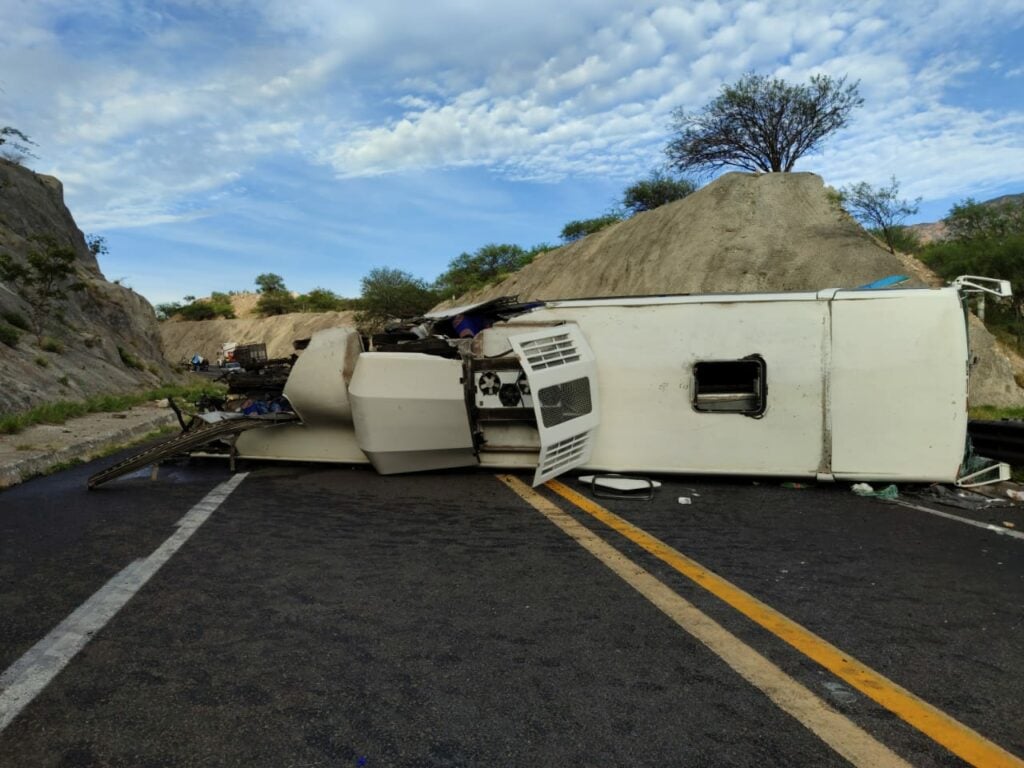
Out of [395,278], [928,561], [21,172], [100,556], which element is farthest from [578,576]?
[395,278]

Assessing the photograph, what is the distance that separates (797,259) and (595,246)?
9180mm

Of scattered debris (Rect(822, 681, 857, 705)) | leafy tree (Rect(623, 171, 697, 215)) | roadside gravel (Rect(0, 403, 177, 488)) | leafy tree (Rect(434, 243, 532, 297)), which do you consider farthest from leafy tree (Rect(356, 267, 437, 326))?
scattered debris (Rect(822, 681, 857, 705))

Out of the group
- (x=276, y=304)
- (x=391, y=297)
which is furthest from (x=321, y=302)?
(x=391, y=297)

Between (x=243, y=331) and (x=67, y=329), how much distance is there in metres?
54.2

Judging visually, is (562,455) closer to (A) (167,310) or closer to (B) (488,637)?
(B) (488,637)

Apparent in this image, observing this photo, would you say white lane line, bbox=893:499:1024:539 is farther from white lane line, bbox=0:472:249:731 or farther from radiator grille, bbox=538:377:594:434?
white lane line, bbox=0:472:249:731

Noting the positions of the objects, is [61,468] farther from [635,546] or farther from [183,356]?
[183,356]

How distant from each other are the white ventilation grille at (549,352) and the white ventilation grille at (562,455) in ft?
2.02

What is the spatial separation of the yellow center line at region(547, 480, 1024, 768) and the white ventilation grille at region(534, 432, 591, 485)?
141cm

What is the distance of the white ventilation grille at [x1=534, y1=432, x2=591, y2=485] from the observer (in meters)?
5.01

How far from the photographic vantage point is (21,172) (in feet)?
98.0

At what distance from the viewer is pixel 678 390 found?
551cm

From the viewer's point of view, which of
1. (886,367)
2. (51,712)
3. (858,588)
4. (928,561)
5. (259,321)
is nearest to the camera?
(51,712)

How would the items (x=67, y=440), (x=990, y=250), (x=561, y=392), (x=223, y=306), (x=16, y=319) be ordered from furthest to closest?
(x=223, y=306) < (x=990, y=250) < (x=16, y=319) < (x=67, y=440) < (x=561, y=392)
